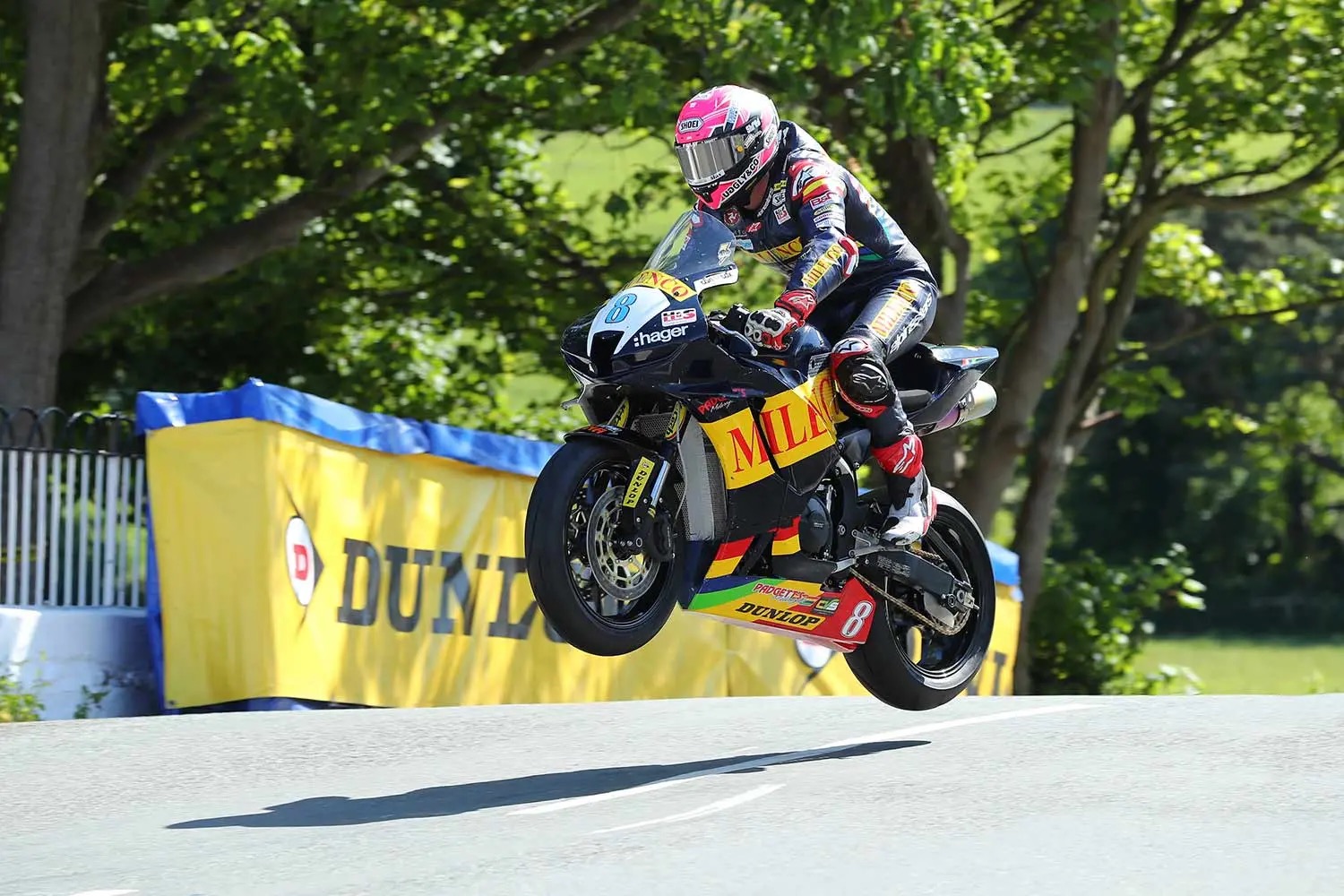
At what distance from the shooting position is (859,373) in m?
7.62

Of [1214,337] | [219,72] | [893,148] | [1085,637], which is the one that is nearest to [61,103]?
[219,72]

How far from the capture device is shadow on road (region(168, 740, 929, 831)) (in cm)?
641

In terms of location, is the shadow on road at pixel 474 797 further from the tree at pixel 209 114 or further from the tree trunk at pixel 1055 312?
the tree trunk at pixel 1055 312

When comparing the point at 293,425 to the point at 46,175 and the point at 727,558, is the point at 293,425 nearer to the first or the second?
the point at 727,558

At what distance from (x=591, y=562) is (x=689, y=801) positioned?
0.93 metres

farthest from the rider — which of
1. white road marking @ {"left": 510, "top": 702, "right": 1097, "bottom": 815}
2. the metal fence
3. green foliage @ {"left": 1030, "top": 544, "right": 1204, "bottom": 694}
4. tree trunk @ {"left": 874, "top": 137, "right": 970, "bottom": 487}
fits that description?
green foliage @ {"left": 1030, "top": 544, "right": 1204, "bottom": 694}

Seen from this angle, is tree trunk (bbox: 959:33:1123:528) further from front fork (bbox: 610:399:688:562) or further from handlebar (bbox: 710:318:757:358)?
front fork (bbox: 610:399:688:562)

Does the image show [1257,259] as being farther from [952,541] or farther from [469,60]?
[952,541]

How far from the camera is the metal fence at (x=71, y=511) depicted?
1069cm

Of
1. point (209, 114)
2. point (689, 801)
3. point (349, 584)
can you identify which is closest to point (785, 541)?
point (689, 801)

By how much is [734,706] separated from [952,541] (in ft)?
4.83

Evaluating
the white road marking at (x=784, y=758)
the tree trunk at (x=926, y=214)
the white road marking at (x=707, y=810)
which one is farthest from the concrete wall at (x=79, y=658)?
the tree trunk at (x=926, y=214)

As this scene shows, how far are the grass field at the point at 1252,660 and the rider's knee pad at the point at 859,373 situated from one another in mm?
47722

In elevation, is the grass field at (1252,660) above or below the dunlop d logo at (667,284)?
below
